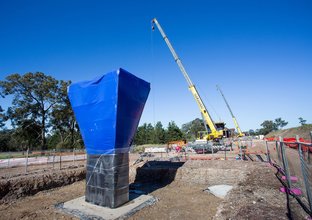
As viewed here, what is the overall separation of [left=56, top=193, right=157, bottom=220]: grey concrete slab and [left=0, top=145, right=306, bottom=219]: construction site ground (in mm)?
268

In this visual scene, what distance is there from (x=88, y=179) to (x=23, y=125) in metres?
34.3

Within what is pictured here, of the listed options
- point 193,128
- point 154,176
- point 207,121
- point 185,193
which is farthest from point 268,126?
point 185,193

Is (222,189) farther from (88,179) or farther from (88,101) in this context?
(88,101)

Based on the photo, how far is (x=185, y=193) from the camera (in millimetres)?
9680


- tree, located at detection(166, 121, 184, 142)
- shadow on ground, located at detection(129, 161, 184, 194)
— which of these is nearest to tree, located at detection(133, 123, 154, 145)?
tree, located at detection(166, 121, 184, 142)

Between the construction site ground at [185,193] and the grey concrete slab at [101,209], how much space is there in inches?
10.6

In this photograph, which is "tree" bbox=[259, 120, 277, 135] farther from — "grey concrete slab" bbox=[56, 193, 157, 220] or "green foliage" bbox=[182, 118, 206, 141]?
"grey concrete slab" bbox=[56, 193, 157, 220]

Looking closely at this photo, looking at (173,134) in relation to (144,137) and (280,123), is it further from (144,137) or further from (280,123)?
A: (280,123)

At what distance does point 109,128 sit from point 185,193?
545 cm

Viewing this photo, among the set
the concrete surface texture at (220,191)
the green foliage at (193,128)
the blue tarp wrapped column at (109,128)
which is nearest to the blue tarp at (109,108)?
the blue tarp wrapped column at (109,128)

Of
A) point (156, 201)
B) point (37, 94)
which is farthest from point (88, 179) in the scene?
point (37, 94)

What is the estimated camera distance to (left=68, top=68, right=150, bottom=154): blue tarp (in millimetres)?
7551

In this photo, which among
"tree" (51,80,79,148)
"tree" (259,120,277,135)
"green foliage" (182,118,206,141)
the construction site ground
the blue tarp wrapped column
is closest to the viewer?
the construction site ground

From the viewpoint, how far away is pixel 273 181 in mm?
8938
